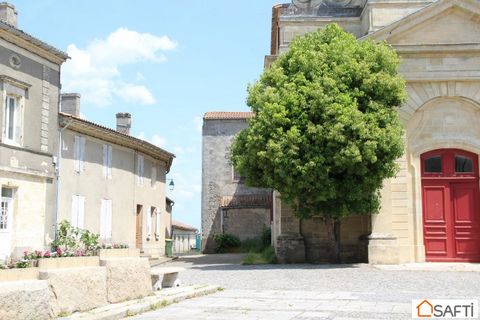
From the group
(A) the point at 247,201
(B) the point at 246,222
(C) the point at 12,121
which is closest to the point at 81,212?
(C) the point at 12,121

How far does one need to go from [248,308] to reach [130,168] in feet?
56.6

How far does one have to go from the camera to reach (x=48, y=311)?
7.42 meters

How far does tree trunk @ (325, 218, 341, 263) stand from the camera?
64.3 feet

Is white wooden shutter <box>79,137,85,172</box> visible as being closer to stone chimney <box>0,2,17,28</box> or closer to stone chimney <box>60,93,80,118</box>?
stone chimney <box>60,93,80,118</box>

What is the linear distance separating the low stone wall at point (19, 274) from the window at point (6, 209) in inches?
423

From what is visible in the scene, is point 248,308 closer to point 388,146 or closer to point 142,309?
point 142,309

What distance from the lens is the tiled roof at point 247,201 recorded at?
3462cm

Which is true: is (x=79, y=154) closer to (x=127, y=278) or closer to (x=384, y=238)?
(x=384, y=238)

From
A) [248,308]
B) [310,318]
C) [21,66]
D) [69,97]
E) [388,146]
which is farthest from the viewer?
[69,97]

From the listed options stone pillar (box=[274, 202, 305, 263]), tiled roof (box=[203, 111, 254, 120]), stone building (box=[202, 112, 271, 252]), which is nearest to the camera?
stone pillar (box=[274, 202, 305, 263])

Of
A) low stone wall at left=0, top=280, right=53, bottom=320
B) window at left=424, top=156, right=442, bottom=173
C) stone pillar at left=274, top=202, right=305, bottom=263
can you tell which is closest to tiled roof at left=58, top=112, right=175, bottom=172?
stone pillar at left=274, top=202, right=305, bottom=263

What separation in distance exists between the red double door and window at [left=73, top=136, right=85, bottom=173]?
39.0 feet

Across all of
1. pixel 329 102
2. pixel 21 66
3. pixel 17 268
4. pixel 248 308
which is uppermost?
pixel 21 66

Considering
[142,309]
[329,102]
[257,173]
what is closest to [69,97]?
[257,173]
